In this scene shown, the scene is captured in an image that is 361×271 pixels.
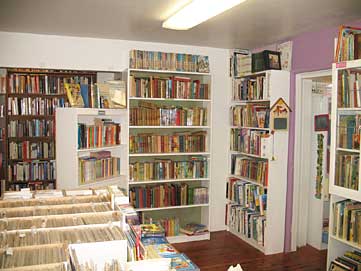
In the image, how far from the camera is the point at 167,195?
493 cm

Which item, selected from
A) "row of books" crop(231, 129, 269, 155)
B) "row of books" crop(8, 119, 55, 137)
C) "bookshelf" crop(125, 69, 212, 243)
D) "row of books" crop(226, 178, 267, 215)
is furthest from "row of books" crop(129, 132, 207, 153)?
"row of books" crop(8, 119, 55, 137)

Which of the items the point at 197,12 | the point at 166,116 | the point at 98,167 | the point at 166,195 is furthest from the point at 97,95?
the point at 197,12

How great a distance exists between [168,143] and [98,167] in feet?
3.38

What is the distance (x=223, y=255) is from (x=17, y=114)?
4280mm

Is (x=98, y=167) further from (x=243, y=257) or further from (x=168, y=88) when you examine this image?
(x=243, y=257)

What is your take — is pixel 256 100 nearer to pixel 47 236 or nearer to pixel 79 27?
pixel 79 27

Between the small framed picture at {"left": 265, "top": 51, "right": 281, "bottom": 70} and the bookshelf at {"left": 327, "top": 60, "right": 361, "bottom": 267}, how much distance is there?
1371mm

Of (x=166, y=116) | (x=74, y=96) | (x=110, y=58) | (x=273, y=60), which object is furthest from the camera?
(x=166, y=116)

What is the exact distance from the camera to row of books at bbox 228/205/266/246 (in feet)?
15.2

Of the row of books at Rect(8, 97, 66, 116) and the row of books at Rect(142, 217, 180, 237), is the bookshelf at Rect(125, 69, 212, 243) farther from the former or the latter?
the row of books at Rect(8, 97, 66, 116)

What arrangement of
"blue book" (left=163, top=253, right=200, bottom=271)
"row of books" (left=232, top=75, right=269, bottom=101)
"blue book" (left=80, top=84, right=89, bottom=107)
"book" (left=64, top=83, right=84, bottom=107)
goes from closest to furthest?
"blue book" (left=163, top=253, right=200, bottom=271), "book" (left=64, top=83, right=84, bottom=107), "blue book" (left=80, top=84, right=89, bottom=107), "row of books" (left=232, top=75, right=269, bottom=101)

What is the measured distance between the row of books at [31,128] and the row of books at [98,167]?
7.64 feet

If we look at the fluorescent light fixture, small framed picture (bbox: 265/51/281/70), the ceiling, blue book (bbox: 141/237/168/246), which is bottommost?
blue book (bbox: 141/237/168/246)

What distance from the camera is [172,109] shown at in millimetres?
4859
